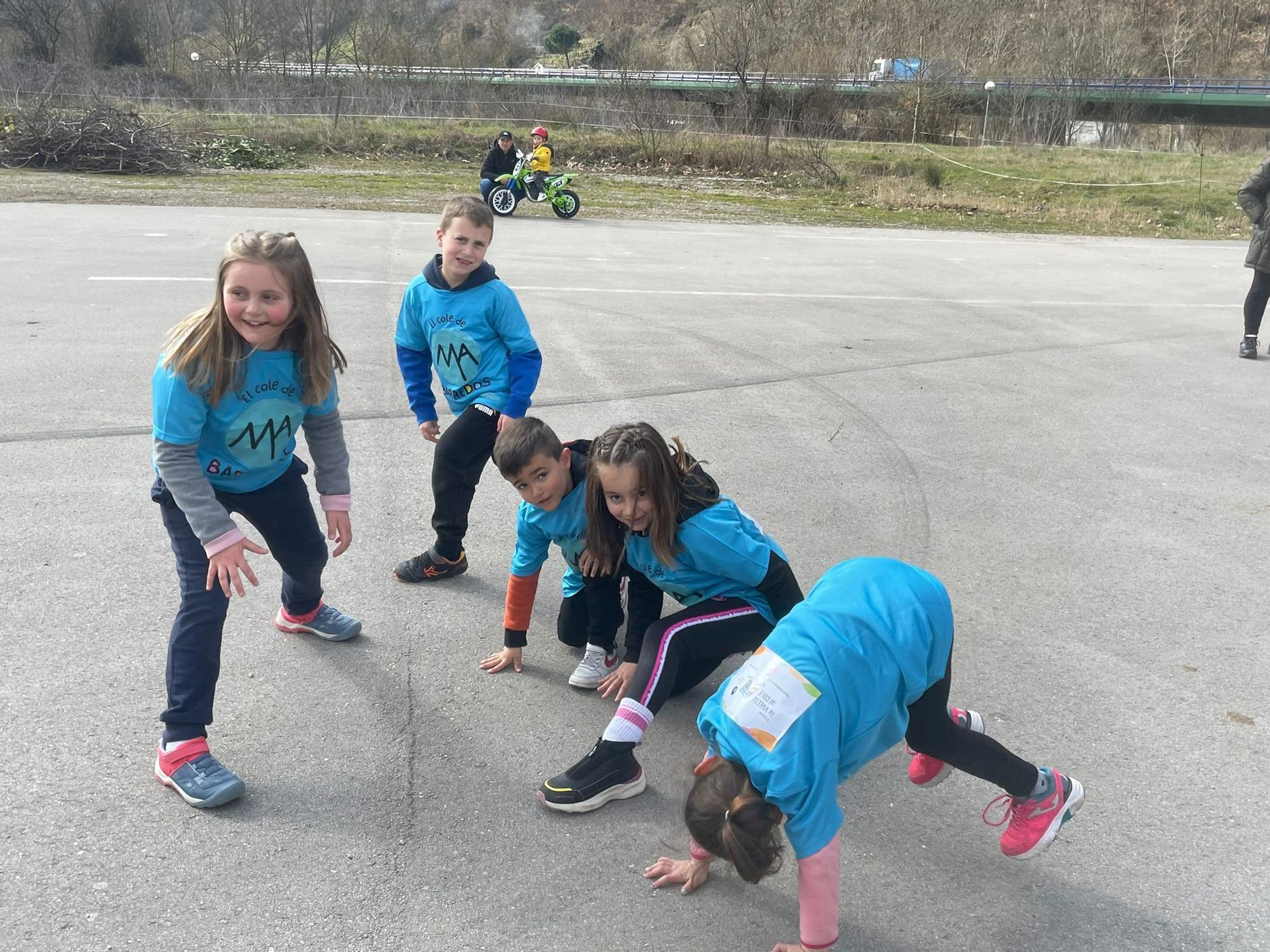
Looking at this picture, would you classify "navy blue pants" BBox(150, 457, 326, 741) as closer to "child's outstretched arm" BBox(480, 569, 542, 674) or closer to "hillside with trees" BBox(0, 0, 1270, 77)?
"child's outstretched arm" BBox(480, 569, 542, 674)

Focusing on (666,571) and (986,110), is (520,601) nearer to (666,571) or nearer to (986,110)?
(666,571)

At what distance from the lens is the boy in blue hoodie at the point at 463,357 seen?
4273mm

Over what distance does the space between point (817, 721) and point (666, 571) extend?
1168mm

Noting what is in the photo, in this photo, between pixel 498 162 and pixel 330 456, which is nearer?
pixel 330 456

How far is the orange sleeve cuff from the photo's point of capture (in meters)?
3.65

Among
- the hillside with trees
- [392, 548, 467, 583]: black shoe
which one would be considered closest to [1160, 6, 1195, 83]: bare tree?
the hillside with trees

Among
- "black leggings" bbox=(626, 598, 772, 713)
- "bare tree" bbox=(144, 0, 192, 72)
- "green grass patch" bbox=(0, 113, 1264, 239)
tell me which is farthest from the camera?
"bare tree" bbox=(144, 0, 192, 72)

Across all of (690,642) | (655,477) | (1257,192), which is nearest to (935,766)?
(690,642)

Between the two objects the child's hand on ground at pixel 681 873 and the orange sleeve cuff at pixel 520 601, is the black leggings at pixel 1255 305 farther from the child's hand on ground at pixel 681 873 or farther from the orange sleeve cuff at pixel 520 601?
the child's hand on ground at pixel 681 873

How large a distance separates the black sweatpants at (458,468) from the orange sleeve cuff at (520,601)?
0.78 metres

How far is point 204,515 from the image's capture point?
2918 mm

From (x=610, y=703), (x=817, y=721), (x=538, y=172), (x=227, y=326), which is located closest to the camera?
(x=817, y=721)

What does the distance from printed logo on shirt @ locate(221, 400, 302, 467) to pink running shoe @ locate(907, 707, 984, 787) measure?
7.11 feet

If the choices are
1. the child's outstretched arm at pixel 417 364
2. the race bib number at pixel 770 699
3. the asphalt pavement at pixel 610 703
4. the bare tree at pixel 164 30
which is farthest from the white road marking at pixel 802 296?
the bare tree at pixel 164 30
